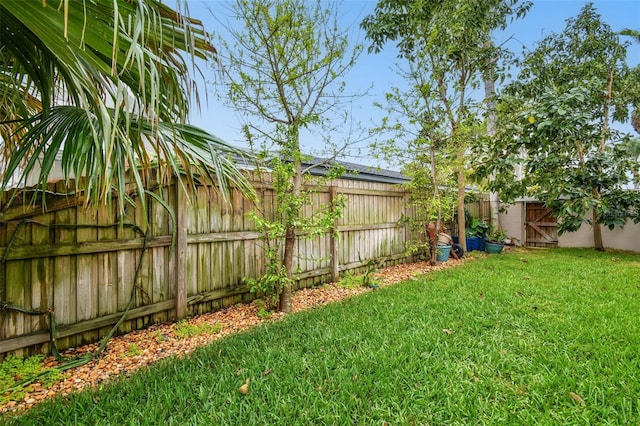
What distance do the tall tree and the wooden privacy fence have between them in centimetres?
465

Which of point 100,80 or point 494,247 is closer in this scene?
point 100,80

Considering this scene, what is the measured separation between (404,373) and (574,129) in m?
7.52

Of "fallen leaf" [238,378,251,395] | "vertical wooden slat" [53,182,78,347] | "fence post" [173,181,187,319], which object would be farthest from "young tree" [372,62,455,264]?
"vertical wooden slat" [53,182,78,347]

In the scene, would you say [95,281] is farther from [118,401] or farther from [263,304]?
[263,304]

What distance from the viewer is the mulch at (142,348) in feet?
7.62

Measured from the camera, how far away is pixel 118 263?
10.3 feet

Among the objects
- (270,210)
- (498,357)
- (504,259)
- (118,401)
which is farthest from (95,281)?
(504,259)

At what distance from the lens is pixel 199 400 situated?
2.01 metres

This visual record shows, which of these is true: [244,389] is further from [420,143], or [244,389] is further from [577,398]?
[420,143]

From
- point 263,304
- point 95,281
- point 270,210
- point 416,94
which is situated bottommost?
point 263,304

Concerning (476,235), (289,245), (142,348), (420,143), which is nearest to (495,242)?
(476,235)

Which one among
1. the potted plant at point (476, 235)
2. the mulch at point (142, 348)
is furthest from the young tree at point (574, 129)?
the mulch at point (142, 348)

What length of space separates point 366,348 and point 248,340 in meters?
1.14

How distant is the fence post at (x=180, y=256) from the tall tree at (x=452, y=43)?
19.0 ft
